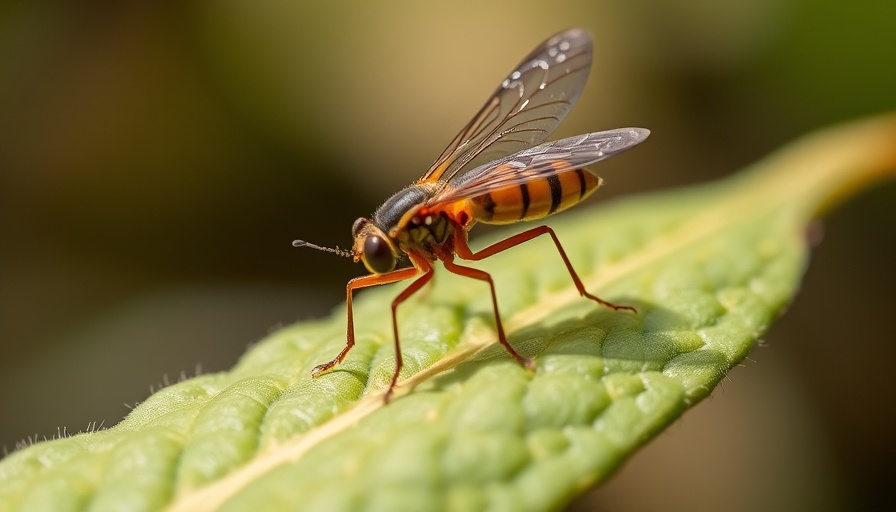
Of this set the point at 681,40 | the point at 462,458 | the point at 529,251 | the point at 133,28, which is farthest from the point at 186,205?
the point at 462,458

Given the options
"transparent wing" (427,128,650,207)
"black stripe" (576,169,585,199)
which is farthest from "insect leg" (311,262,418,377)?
"black stripe" (576,169,585,199)

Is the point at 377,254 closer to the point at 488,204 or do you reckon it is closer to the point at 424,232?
the point at 424,232

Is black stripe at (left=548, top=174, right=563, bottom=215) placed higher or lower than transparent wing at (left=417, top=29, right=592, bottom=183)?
lower

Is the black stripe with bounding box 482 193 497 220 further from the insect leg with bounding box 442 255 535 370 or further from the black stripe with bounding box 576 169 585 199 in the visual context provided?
the black stripe with bounding box 576 169 585 199

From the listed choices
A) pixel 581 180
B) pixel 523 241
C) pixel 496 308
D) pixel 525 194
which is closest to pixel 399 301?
pixel 496 308

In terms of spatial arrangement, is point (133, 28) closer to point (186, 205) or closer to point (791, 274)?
point (186, 205)

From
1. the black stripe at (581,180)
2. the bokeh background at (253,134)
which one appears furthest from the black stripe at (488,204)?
the bokeh background at (253,134)
